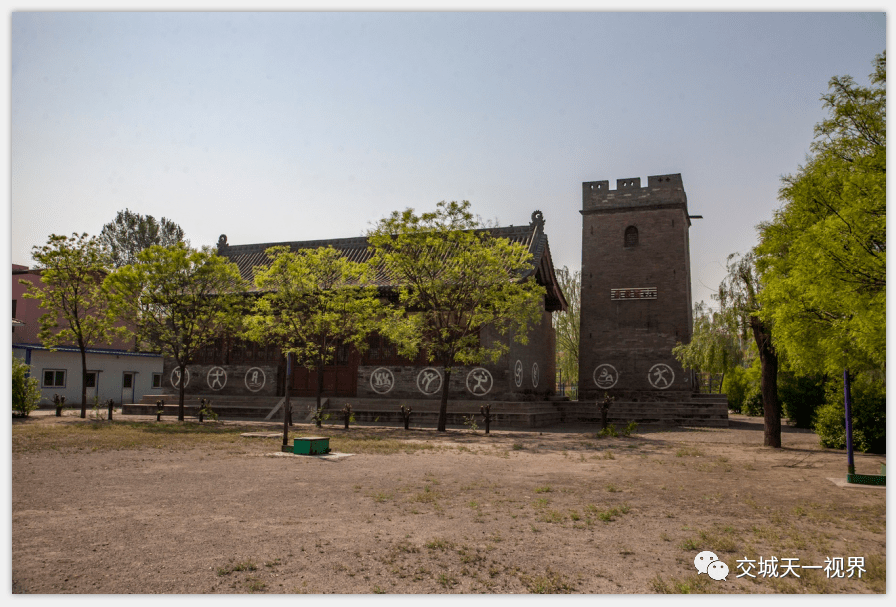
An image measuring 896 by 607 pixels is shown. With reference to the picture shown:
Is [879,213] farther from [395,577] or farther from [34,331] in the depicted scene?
[34,331]

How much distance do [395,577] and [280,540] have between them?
1402 millimetres

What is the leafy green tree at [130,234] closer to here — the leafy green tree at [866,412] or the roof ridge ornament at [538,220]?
the roof ridge ornament at [538,220]

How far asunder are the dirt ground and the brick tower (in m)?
13.7

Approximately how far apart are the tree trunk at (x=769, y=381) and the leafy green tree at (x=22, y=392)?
22.5 metres

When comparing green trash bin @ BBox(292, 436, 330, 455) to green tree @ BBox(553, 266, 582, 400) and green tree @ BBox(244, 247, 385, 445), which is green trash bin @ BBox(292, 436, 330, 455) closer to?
green tree @ BBox(244, 247, 385, 445)

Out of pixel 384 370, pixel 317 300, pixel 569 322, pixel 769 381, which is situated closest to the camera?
pixel 769 381

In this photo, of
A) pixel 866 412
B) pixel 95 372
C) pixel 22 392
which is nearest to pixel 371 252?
pixel 22 392

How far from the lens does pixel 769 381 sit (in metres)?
14.2

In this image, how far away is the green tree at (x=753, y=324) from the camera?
550 inches

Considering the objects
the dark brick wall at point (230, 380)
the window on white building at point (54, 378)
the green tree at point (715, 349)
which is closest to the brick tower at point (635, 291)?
the green tree at point (715, 349)

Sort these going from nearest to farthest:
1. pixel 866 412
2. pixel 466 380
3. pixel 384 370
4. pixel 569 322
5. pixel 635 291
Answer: pixel 866 412 → pixel 466 380 → pixel 384 370 → pixel 635 291 → pixel 569 322

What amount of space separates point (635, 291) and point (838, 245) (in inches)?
774

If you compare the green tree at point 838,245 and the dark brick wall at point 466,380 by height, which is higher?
the green tree at point 838,245

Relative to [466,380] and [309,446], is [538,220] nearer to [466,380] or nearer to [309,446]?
[466,380]
